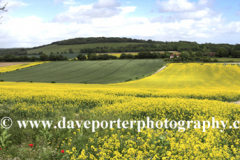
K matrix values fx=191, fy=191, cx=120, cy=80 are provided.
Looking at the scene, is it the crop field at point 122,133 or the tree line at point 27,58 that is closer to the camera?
the crop field at point 122,133

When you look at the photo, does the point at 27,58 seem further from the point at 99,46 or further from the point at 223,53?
the point at 223,53

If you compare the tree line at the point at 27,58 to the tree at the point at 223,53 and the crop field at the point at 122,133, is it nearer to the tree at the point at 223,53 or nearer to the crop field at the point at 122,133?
the tree at the point at 223,53

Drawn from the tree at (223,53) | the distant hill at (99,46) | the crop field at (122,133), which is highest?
the distant hill at (99,46)

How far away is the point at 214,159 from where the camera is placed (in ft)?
15.0

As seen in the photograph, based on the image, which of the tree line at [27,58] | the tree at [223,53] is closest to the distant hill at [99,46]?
the tree line at [27,58]

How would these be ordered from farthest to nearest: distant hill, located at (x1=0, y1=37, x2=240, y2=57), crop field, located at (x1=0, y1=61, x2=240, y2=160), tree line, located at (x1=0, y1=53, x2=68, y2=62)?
1. distant hill, located at (x1=0, y1=37, x2=240, y2=57)
2. tree line, located at (x1=0, y1=53, x2=68, y2=62)
3. crop field, located at (x1=0, y1=61, x2=240, y2=160)

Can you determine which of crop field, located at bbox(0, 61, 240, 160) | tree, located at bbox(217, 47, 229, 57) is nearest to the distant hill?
tree, located at bbox(217, 47, 229, 57)

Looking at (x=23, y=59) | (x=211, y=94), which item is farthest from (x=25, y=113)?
(x=23, y=59)

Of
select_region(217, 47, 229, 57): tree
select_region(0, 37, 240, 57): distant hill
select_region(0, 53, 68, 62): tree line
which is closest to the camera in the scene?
select_region(217, 47, 229, 57): tree

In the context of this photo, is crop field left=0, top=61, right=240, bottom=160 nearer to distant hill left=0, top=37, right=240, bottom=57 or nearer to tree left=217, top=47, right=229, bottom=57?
tree left=217, top=47, right=229, bottom=57

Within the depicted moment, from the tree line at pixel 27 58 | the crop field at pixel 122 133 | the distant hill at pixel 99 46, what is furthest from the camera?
the distant hill at pixel 99 46

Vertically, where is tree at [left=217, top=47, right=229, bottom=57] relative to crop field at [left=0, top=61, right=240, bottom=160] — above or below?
above

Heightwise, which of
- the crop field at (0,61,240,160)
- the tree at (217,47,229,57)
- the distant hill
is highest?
the distant hill

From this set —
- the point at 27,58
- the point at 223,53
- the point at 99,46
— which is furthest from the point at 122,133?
the point at 99,46
